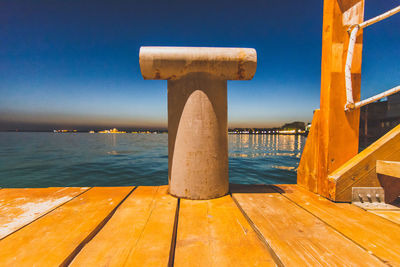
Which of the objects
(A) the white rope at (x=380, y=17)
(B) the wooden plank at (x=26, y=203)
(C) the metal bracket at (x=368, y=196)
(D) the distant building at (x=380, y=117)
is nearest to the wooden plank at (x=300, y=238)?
(C) the metal bracket at (x=368, y=196)

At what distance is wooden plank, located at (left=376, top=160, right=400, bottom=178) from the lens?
160cm

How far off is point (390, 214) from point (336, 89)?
48.2 inches

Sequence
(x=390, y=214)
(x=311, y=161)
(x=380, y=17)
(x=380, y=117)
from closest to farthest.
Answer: (x=390, y=214)
(x=380, y=17)
(x=311, y=161)
(x=380, y=117)

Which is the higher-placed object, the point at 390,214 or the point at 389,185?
the point at 389,185

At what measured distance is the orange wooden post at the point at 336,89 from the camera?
6.19ft

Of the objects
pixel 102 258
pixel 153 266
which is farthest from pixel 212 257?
pixel 102 258

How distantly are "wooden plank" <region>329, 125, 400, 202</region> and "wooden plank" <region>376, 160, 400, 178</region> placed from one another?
0.12 ft

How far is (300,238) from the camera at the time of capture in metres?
1.19

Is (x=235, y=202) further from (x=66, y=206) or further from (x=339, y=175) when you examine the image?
(x=66, y=206)

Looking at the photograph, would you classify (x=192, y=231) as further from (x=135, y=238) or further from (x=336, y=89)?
(x=336, y=89)

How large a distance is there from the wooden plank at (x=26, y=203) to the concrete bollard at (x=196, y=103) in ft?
3.75

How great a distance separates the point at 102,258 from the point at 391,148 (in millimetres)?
2594

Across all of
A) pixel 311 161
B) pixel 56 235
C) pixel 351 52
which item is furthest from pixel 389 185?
pixel 56 235

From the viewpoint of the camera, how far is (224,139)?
2.01m
